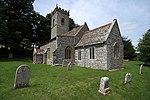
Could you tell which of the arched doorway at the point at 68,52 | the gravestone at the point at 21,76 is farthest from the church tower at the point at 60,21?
the gravestone at the point at 21,76

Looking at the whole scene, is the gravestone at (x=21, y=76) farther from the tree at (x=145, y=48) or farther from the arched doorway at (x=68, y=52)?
the tree at (x=145, y=48)

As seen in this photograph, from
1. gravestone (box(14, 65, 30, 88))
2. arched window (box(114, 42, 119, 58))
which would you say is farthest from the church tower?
gravestone (box(14, 65, 30, 88))

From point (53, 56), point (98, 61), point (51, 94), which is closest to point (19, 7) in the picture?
point (53, 56)

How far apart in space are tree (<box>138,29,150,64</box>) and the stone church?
40.5 ft

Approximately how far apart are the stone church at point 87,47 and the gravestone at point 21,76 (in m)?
11.2

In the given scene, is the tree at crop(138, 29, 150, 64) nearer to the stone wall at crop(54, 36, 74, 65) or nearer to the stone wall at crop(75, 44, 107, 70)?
the stone wall at crop(75, 44, 107, 70)

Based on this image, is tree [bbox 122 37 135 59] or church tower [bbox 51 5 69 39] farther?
tree [bbox 122 37 135 59]

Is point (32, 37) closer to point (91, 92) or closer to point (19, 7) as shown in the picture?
point (19, 7)

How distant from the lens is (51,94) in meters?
7.74

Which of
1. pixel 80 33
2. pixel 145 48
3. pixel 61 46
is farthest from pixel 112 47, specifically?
pixel 145 48

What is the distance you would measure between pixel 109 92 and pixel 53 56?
557 inches

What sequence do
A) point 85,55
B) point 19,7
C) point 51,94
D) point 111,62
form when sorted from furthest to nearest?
point 19,7, point 85,55, point 111,62, point 51,94

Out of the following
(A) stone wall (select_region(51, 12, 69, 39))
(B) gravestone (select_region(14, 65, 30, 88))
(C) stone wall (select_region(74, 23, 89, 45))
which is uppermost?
(A) stone wall (select_region(51, 12, 69, 39))

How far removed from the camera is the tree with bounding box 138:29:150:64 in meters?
29.5
